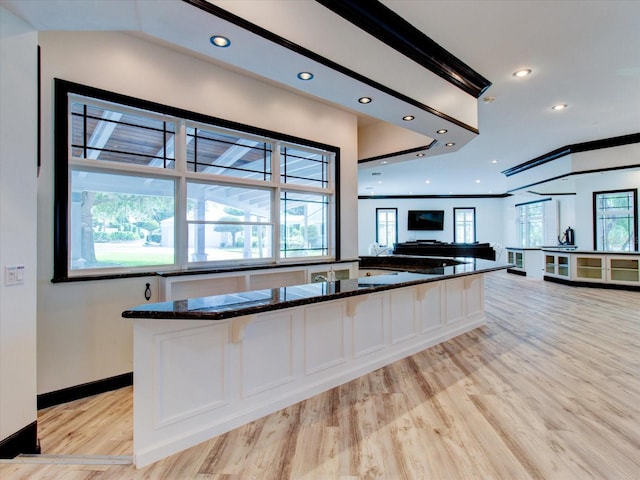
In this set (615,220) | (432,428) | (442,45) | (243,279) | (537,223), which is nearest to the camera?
(432,428)

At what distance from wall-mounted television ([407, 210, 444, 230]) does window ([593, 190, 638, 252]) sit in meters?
6.23

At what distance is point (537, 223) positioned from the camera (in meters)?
11.8

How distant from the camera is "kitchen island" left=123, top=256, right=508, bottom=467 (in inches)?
72.2

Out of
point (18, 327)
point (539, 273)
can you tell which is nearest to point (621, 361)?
point (18, 327)

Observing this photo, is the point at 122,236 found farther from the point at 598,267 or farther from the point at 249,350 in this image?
the point at 598,267

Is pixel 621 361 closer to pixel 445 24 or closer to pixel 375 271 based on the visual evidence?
pixel 375 271

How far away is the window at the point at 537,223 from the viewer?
1083 centimetres

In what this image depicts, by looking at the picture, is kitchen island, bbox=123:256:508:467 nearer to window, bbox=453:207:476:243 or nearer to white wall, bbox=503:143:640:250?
white wall, bbox=503:143:640:250

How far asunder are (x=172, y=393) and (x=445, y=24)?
326cm

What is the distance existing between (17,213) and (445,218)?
14672 millimetres

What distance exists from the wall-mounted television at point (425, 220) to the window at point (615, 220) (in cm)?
623

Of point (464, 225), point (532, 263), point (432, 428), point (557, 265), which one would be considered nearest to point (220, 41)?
point (432, 428)

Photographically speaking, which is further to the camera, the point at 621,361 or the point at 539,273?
the point at 539,273

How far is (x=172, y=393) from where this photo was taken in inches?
75.2
